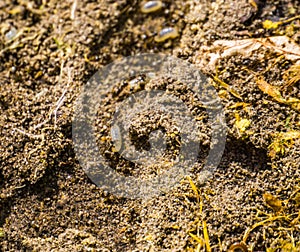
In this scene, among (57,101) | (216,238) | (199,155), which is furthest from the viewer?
(57,101)

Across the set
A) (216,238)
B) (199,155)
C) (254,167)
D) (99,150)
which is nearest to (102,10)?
(99,150)

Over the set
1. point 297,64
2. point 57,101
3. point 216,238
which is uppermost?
point 57,101

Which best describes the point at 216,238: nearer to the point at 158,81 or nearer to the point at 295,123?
the point at 295,123

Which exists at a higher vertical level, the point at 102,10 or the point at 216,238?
the point at 102,10

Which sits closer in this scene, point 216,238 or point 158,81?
point 216,238

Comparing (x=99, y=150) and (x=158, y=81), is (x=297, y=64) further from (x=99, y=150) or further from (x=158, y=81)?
(x=99, y=150)

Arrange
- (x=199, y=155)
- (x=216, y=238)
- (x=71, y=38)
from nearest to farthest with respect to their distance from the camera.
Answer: (x=216, y=238) → (x=199, y=155) → (x=71, y=38)
